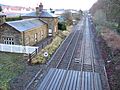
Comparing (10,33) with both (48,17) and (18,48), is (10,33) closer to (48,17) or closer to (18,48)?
(18,48)

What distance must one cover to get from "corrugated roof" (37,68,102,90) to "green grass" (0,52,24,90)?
284 cm

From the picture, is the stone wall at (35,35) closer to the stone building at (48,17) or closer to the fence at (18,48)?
the stone building at (48,17)

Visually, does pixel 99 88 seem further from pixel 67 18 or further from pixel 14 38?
pixel 67 18

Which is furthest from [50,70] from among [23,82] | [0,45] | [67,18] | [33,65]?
[67,18]

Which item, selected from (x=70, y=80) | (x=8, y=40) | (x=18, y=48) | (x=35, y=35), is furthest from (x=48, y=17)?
(x=70, y=80)

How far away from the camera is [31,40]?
3016 centimetres

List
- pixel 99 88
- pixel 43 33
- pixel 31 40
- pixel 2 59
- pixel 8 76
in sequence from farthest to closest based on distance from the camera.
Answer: pixel 43 33, pixel 31 40, pixel 2 59, pixel 8 76, pixel 99 88

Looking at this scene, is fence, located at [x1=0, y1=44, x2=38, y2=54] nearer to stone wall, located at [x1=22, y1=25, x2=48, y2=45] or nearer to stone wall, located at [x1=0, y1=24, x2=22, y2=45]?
stone wall, located at [x1=0, y1=24, x2=22, y2=45]

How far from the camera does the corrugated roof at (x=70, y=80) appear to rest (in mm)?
15180

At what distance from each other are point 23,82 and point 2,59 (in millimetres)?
7500

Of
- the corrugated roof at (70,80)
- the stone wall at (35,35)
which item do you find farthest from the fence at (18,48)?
the corrugated roof at (70,80)

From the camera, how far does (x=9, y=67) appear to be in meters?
19.8

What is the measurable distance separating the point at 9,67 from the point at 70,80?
6.67m

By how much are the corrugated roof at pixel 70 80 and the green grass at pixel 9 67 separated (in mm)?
2842
